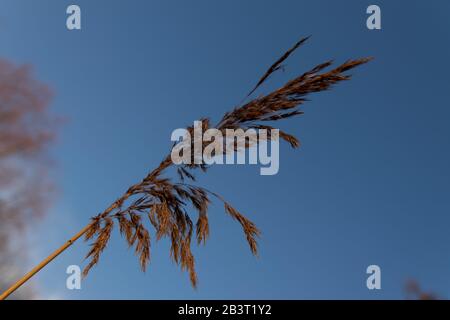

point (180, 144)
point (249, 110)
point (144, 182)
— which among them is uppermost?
point (249, 110)

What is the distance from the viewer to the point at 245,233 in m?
3.71
